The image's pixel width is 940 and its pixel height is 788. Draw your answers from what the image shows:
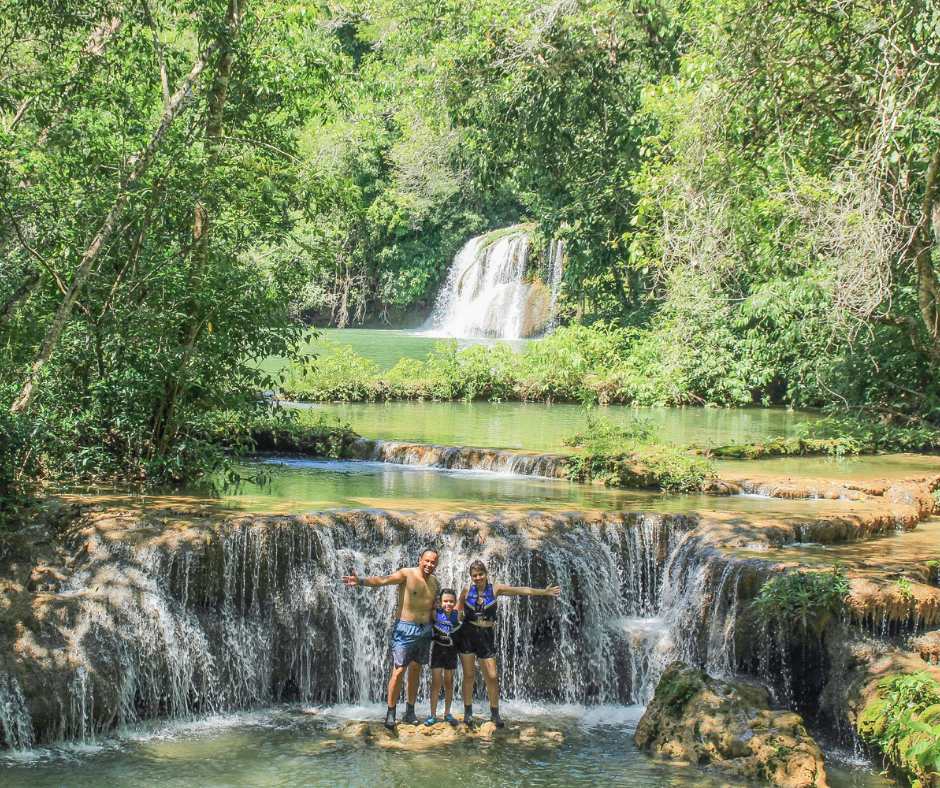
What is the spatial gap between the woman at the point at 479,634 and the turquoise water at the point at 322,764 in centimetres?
40

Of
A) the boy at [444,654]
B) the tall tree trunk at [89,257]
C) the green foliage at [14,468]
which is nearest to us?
the boy at [444,654]

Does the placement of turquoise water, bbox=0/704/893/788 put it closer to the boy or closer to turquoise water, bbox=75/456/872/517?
the boy

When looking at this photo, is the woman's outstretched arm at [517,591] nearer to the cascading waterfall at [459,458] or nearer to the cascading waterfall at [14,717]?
the cascading waterfall at [14,717]

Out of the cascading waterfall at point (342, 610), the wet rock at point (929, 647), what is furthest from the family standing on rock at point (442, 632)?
the wet rock at point (929, 647)

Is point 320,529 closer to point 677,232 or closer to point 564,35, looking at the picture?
point 677,232

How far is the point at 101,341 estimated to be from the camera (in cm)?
1031

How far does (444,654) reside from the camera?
773 centimetres

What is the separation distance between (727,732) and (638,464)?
5536 millimetres

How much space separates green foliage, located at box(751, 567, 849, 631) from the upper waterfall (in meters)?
22.8

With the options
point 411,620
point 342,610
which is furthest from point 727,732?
point 342,610

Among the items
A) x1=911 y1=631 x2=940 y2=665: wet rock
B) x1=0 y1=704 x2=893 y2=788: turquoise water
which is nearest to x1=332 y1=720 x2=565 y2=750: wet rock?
x1=0 y1=704 x2=893 y2=788: turquoise water

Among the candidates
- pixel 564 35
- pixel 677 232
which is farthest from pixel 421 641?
pixel 564 35

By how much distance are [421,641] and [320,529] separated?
1.96 m

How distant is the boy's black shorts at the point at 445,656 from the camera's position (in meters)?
7.73
